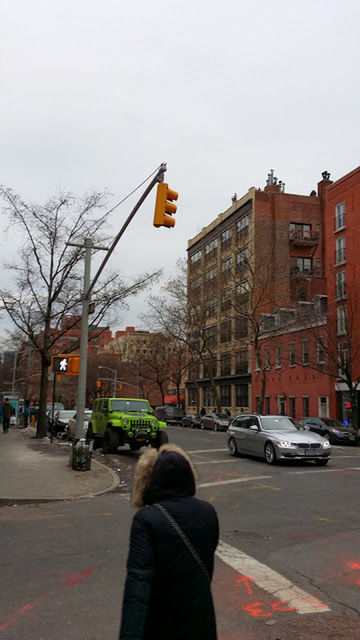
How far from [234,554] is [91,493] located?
5583mm

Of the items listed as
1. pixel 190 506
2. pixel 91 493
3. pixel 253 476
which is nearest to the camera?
pixel 190 506

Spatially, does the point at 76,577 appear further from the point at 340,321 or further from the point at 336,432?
the point at 340,321

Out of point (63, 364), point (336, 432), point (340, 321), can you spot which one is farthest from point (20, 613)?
point (340, 321)

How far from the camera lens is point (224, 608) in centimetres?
485

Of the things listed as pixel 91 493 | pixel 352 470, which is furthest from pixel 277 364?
pixel 91 493

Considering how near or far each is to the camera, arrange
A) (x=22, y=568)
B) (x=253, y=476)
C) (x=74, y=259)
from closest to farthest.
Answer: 1. (x=22, y=568)
2. (x=253, y=476)
3. (x=74, y=259)

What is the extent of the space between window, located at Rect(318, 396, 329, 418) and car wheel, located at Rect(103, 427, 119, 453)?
78.5 ft

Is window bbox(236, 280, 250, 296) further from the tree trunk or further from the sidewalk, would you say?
the sidewalk

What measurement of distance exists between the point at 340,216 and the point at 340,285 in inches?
250

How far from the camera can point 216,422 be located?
146ft

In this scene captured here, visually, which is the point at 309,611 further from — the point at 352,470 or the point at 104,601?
the point at 352,470

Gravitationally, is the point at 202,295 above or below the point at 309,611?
above

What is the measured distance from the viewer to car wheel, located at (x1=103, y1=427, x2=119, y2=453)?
1903 centimetres

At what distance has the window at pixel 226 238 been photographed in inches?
2538
